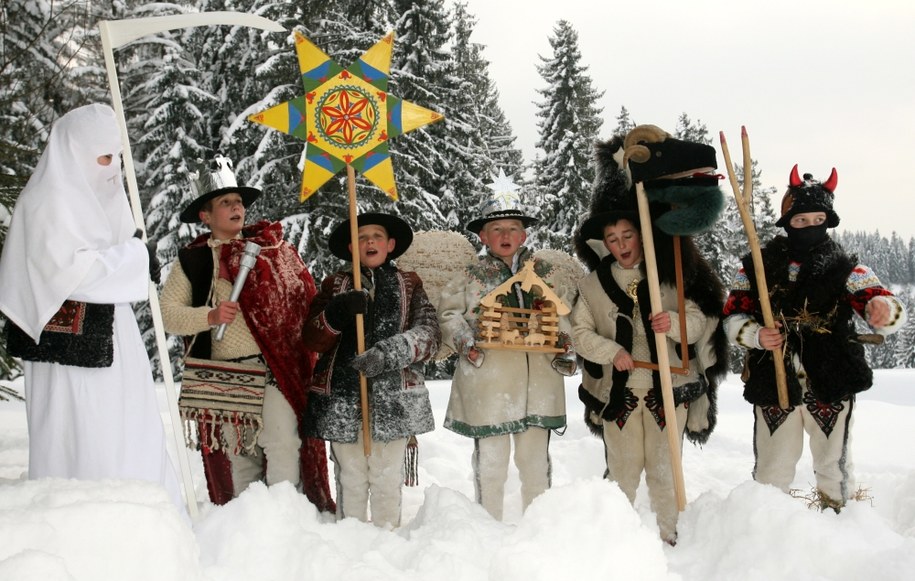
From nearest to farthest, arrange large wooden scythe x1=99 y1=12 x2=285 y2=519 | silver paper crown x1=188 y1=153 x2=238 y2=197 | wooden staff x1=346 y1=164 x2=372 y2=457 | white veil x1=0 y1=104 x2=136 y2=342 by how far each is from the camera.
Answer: white veil x1=0 y1=104 x2=136 y2=342 → large wooden scythe x1=99 y1=12 x2=285 y2=519 → wooden staff x1=346 y1=164 x2=372 y2=457 → silver paper crown x1=188 y1=153 x2=238 y2=197

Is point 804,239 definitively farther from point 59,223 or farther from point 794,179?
point 59,223

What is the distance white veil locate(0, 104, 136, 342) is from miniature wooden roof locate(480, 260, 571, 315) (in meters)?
2.02

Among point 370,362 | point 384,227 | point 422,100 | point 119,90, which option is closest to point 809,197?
point 384,227

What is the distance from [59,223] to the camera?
9.58 feet

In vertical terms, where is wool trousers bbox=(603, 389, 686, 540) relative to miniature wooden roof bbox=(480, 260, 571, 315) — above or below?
below

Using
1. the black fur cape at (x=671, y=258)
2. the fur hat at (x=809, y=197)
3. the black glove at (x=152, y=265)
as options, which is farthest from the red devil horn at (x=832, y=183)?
the black glove at (x=152, y=265)

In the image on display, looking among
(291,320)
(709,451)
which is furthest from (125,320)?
(709,451)

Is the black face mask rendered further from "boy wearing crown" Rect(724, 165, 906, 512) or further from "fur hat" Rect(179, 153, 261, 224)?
"fur hat" Rect(179, 153, 261, 224)

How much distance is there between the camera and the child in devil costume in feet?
13.4

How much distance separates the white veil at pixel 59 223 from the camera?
114 inches

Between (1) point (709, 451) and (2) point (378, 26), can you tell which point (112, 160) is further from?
(2) point (378, 26)

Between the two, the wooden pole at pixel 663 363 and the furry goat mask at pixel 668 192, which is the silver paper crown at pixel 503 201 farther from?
the wooden pole at pixel 663 363

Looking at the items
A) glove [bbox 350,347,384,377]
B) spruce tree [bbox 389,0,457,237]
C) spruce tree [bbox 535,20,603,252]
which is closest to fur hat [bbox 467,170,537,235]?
glove [bbox 350,347,384,377]

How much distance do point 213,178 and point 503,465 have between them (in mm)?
2464
